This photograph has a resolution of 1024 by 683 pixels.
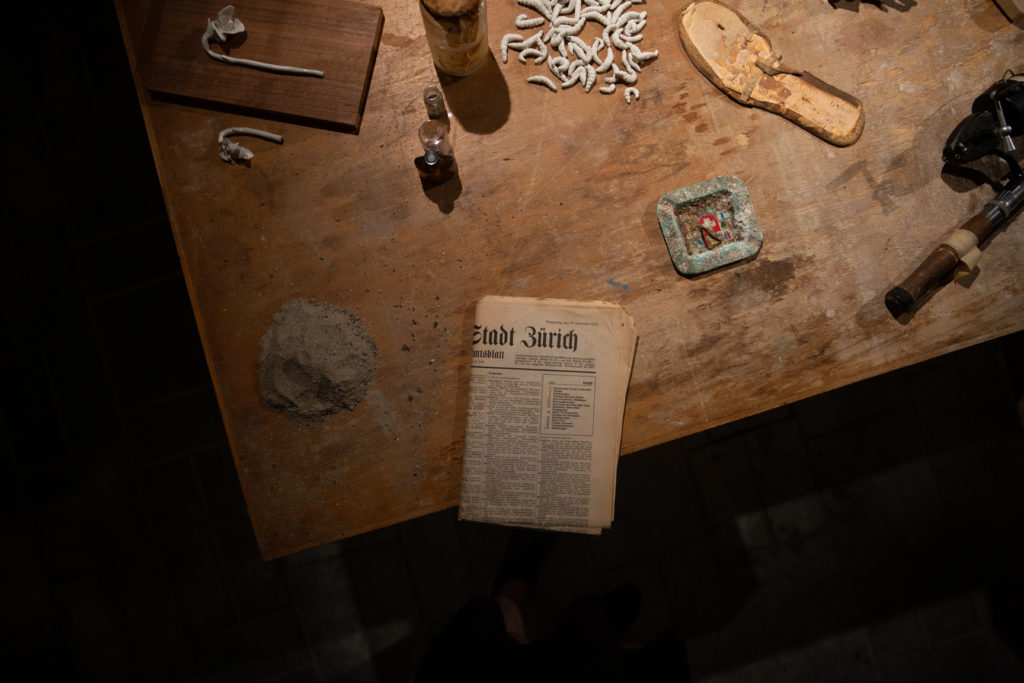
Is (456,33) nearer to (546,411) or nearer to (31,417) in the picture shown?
(546,411)

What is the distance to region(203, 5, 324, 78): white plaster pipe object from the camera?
1.38 m

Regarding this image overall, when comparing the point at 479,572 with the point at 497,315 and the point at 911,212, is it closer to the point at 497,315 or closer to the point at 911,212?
the point at 497,315

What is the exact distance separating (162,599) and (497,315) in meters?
1.83

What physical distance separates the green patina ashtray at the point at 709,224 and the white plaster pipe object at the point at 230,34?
3.08ft

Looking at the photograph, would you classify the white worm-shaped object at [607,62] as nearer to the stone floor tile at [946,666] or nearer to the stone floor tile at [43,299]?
the stone floor tile at [43,299]

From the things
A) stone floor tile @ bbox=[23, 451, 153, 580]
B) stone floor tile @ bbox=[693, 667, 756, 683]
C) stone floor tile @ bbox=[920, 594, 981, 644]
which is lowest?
stone floor tile @ bbox=[23, 451, 153, 580]

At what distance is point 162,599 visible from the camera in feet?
7.00

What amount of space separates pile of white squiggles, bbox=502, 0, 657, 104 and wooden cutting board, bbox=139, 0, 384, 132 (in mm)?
388

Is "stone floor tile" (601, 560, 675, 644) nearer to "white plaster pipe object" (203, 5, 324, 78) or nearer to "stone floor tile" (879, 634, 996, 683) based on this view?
"stone floor tile" (879, 634, 996, 683)

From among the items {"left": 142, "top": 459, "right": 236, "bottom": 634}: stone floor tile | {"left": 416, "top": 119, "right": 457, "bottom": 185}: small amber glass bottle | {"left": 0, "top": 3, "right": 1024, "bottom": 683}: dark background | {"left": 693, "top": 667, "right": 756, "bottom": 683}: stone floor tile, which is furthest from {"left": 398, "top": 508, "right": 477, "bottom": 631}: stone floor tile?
{"left": 416, "top": 119, "right": 457, "bottom": 185}: small amber glass bottle

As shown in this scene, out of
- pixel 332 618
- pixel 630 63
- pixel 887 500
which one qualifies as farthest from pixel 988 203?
pixel 332 618

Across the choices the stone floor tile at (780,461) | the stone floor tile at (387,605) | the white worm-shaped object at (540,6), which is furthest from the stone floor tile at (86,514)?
the stone floor tile at (780,461)

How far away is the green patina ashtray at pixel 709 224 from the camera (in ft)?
4.47

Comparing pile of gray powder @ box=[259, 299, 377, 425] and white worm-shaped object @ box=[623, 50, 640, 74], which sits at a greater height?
white worm-shaped object @ box=[623, 50, 640, 74]
